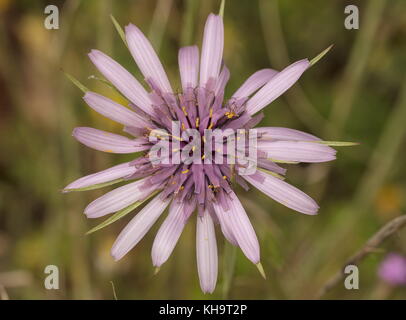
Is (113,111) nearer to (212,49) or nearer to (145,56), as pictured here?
(145,56)

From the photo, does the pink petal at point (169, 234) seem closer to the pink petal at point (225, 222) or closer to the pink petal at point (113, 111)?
the pink petal at point (225, 222)

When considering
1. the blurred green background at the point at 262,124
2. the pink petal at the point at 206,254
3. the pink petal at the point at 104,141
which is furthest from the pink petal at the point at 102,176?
the blurred green background at the point at 262,124

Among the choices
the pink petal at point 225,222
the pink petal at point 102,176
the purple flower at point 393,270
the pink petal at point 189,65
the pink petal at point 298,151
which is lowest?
the purple flower at point 393,270

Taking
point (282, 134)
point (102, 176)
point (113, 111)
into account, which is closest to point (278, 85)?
point (282, 134)

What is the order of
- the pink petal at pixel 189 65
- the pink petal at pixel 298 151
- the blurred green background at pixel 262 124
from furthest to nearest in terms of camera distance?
the blurred green background at pixel 262 124
the pink petal at pixel 189 65
the pink petal at pixel 298 151

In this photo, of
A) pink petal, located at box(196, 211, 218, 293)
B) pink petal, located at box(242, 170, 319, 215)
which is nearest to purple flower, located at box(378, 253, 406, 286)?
pink petal, located at box(242, 170, 319, 215)

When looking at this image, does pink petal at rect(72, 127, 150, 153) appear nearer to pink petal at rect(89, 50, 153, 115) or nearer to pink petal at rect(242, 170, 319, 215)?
pink petal at rect(89, 50, 153, 115)
